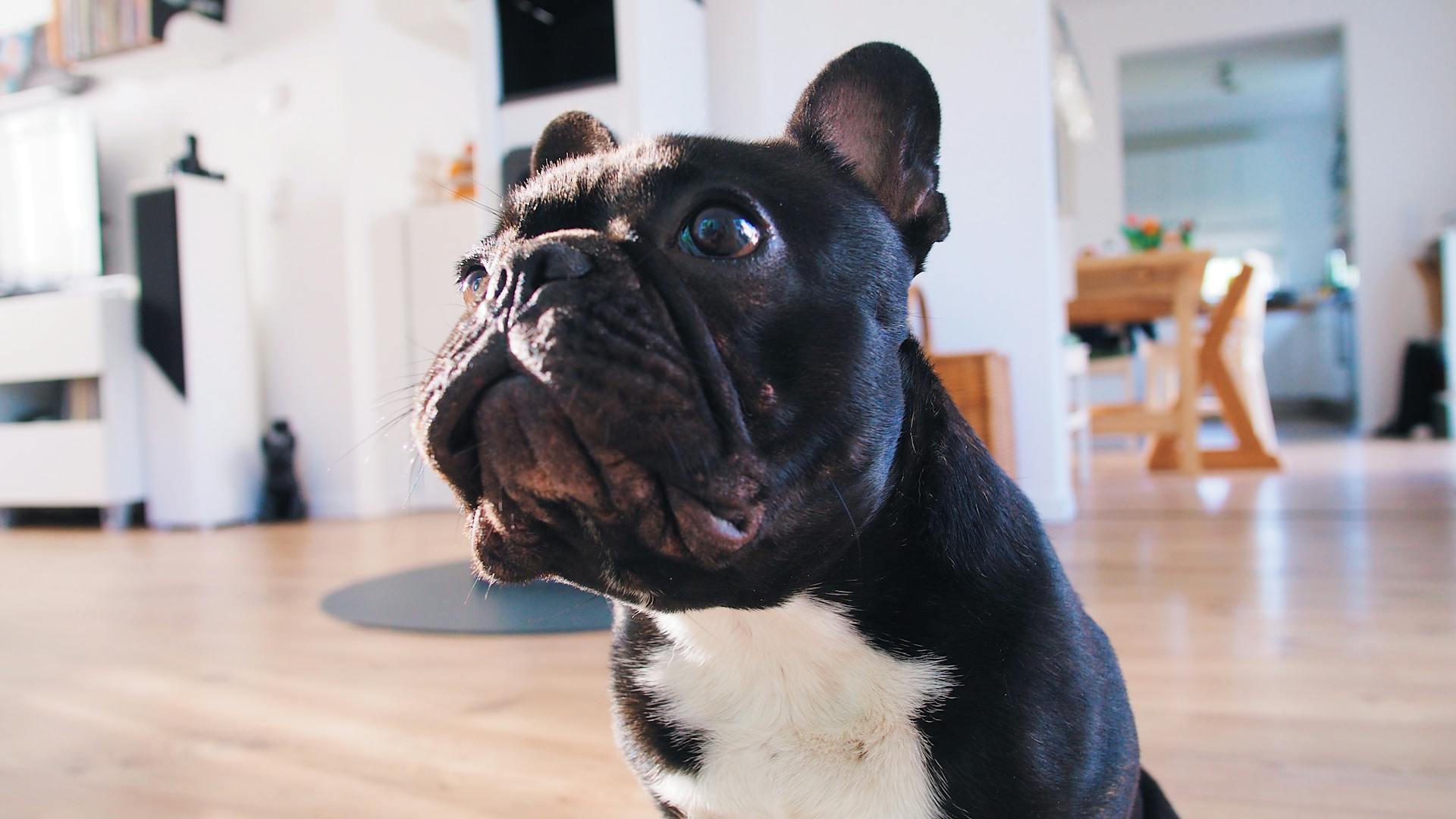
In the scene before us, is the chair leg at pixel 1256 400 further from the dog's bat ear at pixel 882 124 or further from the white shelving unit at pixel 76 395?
the white shelving unit at pixel 76 395

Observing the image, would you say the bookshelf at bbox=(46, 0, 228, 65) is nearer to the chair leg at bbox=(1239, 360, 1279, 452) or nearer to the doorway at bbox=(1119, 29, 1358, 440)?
the chair leg at bbox=(1239, 360, 1279, 452)

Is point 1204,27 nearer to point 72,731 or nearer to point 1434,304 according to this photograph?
point 1434,304

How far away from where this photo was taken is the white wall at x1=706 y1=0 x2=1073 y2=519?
11.7 ft

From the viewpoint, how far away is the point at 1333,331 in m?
11.4

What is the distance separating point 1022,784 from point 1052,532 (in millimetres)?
2798

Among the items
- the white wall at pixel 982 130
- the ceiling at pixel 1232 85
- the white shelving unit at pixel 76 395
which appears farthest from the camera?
the ceiling at pixel 1232 85

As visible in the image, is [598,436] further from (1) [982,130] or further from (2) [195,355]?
(2) [195,355]

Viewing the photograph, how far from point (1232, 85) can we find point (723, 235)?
11904 mm

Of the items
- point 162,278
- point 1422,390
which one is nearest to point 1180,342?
point 1422,390

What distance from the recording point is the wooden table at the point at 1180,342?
16.0 feet

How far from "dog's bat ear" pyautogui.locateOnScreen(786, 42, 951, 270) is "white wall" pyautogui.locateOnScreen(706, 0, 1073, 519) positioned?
109 inches

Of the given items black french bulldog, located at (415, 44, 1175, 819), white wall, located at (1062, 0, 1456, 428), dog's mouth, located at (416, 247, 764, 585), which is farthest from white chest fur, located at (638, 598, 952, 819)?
white wall, located at (1062, 0, 1456, 428)

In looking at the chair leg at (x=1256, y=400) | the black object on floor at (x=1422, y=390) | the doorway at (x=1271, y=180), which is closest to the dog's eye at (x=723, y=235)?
the chair leg at (x=1256, y=400)

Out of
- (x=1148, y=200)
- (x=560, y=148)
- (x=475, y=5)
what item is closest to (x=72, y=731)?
(x=560, y=148)
